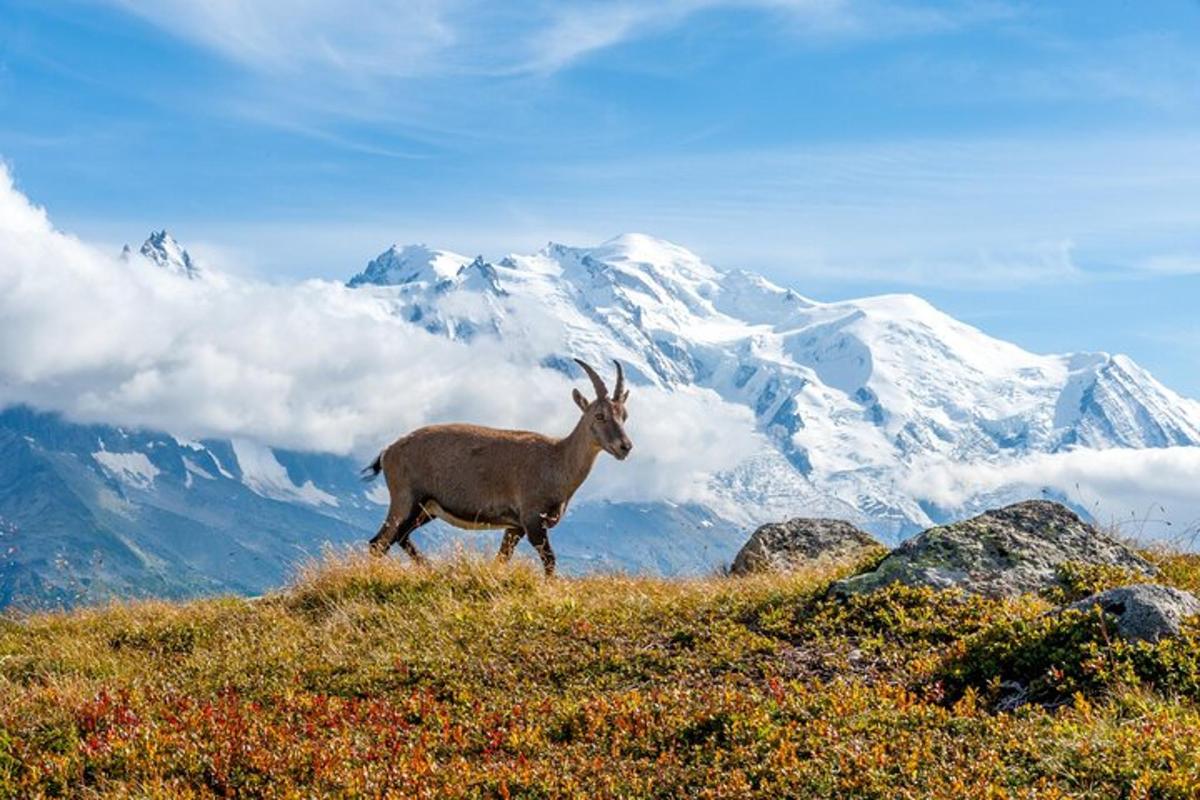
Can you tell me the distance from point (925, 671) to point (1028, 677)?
2.85 ft

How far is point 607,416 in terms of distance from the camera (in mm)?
22047

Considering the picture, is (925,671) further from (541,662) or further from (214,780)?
(214,780)

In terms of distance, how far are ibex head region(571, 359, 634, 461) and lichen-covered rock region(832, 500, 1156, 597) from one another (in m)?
7.77

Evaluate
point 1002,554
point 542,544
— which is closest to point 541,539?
point 542,544

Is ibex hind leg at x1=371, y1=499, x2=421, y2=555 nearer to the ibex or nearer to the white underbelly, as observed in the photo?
the ibex

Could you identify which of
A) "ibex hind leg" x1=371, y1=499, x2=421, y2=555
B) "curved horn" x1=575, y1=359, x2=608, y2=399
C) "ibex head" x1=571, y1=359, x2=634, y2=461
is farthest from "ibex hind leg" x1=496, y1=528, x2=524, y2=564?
"curved horn" x1=575, y1=359, x2=608, y2=399

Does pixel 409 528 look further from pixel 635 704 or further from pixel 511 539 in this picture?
pixel 635 704

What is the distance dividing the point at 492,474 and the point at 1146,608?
12.6 m

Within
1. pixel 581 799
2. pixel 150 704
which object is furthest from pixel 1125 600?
pixel 150 704

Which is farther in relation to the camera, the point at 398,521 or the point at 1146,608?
the point at 398,521

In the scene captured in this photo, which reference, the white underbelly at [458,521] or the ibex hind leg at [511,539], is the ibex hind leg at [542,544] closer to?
the ibex hind leg at [511,539]

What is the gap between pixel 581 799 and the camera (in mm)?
8047

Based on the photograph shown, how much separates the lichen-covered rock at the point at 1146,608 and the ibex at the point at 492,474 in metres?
11.1

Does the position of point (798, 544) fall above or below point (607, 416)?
below
